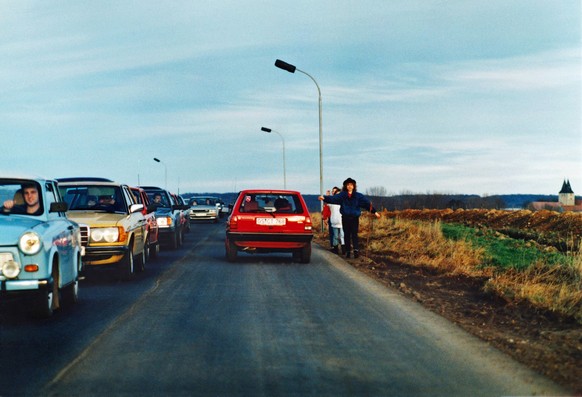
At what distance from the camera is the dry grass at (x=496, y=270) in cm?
1026

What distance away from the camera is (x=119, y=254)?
Result: 13.2 m

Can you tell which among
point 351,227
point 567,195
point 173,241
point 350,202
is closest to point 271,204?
point 350,202

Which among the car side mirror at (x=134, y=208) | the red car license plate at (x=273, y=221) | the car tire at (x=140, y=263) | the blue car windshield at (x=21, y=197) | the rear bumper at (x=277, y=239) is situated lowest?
the car tire at (x=140, y=263)

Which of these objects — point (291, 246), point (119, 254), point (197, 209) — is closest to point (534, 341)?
point (119, 254)

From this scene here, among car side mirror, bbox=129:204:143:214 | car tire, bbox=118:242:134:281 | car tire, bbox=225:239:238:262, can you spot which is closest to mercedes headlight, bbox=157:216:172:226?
car tire, bbox=225:239:238:262

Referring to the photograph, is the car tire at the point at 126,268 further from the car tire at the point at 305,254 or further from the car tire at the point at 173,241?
the car tire at the point at 173,241

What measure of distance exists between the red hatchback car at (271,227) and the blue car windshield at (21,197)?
7471 mm

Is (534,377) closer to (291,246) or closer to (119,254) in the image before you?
(119,254)

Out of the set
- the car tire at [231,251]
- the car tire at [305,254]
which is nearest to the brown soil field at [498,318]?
the car tire at [305,254]

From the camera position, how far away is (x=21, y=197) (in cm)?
971

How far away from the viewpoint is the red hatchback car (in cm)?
1684

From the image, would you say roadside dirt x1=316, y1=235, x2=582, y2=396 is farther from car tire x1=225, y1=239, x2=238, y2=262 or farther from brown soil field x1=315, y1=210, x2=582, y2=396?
car tire x1=225, y1=239, x2=238, y2=262

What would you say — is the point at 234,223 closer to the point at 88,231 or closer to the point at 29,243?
the point at 88,231

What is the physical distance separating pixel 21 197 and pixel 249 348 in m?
4.38
